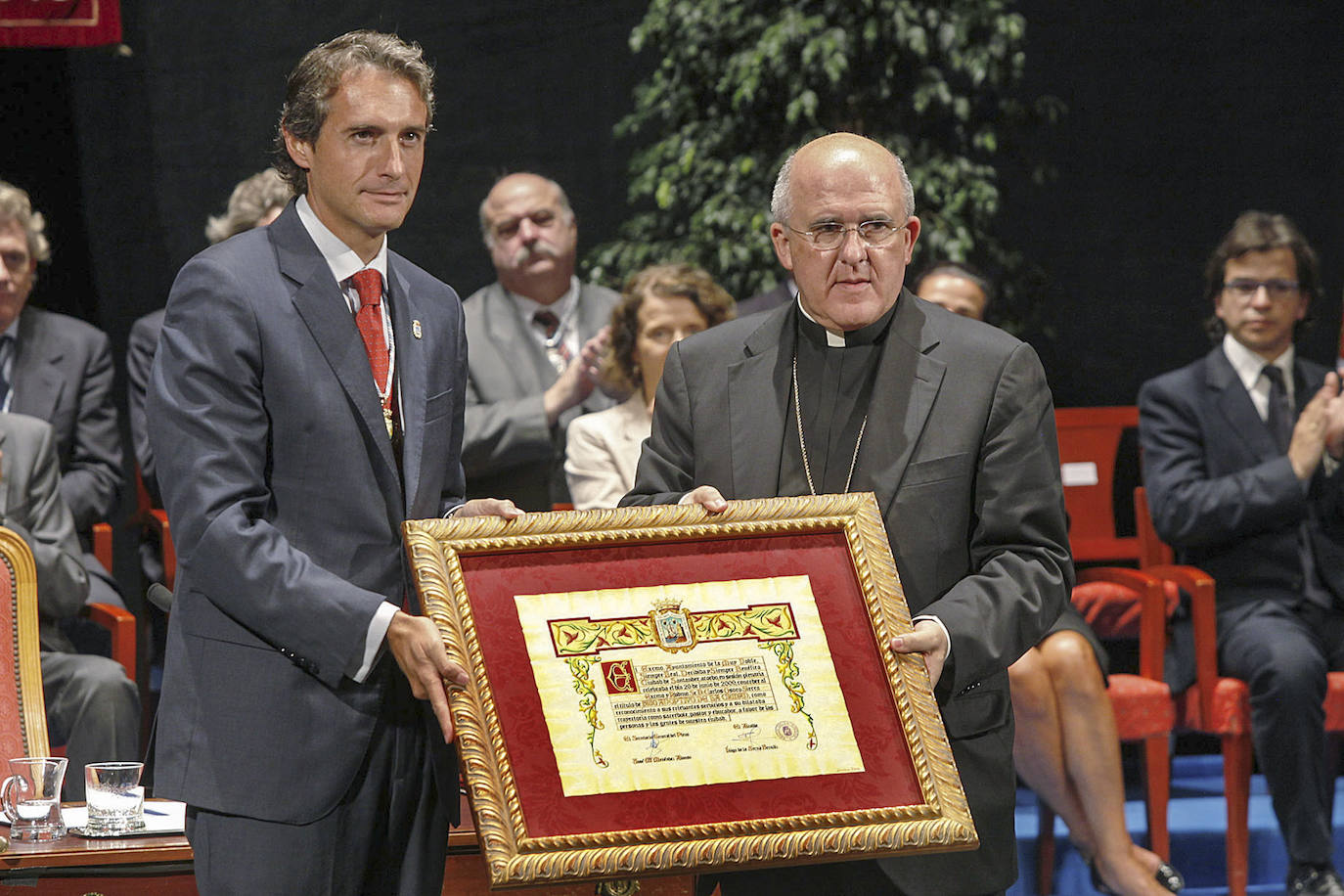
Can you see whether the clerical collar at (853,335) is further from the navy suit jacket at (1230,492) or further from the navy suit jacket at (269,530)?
the navy suit jacket at (1230,492)

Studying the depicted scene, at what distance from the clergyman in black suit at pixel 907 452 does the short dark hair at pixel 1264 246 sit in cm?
274

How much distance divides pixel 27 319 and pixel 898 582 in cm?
326

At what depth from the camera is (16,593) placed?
3.20 meters

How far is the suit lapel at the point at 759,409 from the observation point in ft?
7.33

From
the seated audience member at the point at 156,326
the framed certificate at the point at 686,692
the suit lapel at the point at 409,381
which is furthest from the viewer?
the seated audience member at the point at 156,326

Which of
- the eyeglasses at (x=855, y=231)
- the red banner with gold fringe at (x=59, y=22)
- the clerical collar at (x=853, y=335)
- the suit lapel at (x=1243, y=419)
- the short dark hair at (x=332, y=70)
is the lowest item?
the suit lapel at (x=1243, y=419)

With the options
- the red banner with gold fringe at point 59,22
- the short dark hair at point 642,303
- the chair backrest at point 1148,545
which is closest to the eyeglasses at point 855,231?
the short dark hair at point 642,303

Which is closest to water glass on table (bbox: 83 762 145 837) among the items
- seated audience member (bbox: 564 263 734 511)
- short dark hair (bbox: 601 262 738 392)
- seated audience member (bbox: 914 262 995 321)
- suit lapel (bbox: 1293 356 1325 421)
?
seated audience member (bbox: 564 263 734 511)

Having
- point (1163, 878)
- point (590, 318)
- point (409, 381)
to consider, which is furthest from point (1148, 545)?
point (409, 381)

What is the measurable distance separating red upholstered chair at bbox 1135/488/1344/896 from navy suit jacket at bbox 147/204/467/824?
2848mm

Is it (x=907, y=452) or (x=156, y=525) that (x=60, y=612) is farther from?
(x=907, y=452)

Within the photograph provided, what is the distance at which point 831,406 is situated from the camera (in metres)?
2.27

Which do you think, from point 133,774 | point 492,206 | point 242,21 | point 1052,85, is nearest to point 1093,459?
point 1052,85

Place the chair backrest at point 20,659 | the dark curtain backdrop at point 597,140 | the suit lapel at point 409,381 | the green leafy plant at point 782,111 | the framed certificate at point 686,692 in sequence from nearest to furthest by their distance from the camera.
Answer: the framed certificate at point 686,692
the suit lapel at point 409,381
the chair backrest at point 20,659
the dark curtain backdrop at point 597,140
the green leafy plant at point 782,111
